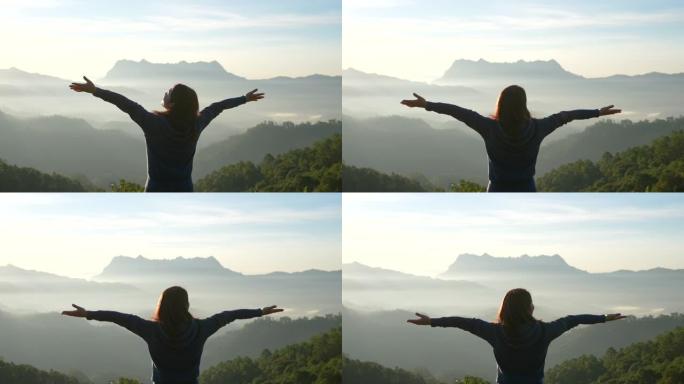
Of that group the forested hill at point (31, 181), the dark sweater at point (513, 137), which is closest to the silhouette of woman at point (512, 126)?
the dark sweater at point (513, 137)

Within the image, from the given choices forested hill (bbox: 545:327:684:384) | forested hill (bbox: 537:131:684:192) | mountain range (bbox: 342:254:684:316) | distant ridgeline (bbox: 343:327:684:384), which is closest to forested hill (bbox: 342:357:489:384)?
distant ridgeline (bbox: 343:327:684:384)

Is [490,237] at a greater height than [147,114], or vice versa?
[147,114]

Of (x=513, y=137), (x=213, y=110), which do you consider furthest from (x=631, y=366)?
(x=213, y=110)

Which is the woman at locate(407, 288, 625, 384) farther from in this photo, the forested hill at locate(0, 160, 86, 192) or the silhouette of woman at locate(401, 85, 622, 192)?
the forested hill at locate(0, 160, 86, 192)

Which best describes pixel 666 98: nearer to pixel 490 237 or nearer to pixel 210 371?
pixel 490 237

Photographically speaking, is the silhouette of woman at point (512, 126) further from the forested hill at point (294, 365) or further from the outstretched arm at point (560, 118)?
the forested hill at point (294, 365)

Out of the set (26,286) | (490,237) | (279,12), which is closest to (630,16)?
(490,237)
